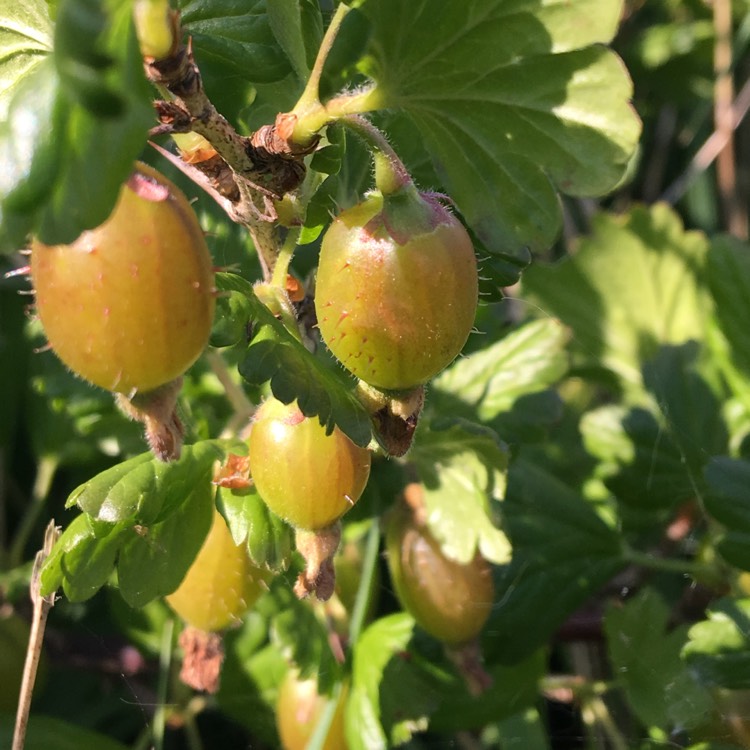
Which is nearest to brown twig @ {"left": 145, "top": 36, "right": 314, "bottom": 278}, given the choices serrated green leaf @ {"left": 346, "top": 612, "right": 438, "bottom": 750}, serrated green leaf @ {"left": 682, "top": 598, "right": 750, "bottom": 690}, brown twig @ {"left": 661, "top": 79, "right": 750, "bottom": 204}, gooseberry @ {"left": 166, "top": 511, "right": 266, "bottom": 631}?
gooseberry @ {"left": 166, "top": 511, "right": 266, "bottom": 631}

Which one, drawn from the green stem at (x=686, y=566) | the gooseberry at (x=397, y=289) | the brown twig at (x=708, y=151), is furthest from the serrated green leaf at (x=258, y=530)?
the brown twig at (x=708, y=151)

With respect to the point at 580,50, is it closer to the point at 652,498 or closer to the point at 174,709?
the point at 652,498

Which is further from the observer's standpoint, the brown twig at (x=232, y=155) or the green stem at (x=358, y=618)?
the green stem at (x=358, y=618)

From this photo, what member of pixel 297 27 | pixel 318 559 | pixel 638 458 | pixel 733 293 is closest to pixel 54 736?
pixel 318 559

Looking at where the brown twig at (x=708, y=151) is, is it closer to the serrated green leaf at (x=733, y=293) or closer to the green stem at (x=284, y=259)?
the serrated green leaf at (x=733, y=293)

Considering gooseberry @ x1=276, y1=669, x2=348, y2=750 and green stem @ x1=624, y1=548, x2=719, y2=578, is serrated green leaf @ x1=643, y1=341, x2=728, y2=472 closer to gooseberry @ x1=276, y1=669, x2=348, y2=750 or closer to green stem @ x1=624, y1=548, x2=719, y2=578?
green stem @ x1=624, y1=548, x2=719, y2=578

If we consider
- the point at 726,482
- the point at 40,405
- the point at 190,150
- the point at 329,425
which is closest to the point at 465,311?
the point at 329,425

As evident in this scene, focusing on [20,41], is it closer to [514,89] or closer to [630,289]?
[514,89]
